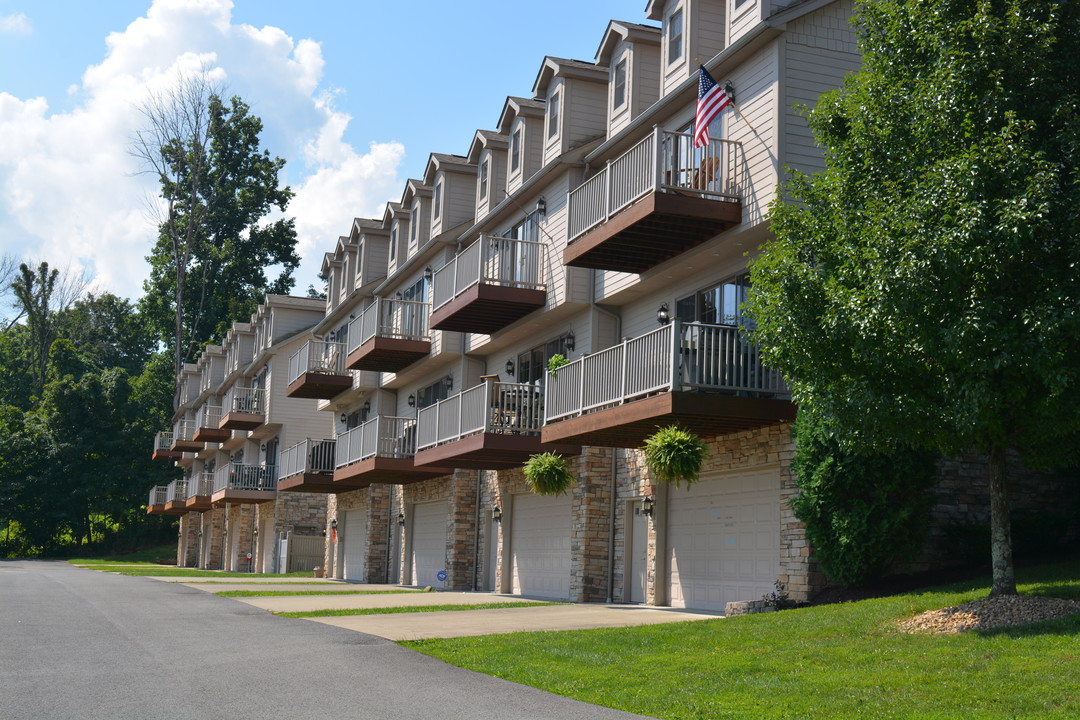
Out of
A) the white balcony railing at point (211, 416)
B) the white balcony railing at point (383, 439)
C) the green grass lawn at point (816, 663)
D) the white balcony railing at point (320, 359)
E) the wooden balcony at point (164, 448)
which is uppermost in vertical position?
the white balcony railing at point (320, 359)

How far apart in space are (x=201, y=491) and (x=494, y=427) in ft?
116

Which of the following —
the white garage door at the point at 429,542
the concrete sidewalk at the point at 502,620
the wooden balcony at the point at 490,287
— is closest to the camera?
the concrete sidewalk at the point at 502,620

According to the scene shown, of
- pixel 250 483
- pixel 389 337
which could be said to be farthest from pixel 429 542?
pixel 250 483

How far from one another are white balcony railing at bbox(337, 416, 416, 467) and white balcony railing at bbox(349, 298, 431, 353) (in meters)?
2.36

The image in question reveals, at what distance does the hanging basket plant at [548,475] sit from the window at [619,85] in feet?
24.1

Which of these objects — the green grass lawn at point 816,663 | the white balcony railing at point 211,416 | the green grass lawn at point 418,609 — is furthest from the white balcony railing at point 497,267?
the white balcony railing at point 211,416

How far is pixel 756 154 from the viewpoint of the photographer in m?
17.4

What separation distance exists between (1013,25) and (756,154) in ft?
19.8

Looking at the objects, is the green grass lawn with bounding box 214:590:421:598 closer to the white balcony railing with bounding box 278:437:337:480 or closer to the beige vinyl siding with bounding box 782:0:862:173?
the white balcony railing with bounding box 278:437:337:480

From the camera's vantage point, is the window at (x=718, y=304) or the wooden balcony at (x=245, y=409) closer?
the window at (x=718, y=304)

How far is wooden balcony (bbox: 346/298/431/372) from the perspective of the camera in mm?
30781

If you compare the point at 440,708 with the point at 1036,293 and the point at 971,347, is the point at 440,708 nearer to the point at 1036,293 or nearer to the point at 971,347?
the point at 971,347

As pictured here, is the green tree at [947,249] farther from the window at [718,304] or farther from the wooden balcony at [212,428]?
the wooden balcony at [212,428]

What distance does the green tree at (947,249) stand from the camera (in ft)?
36.2
